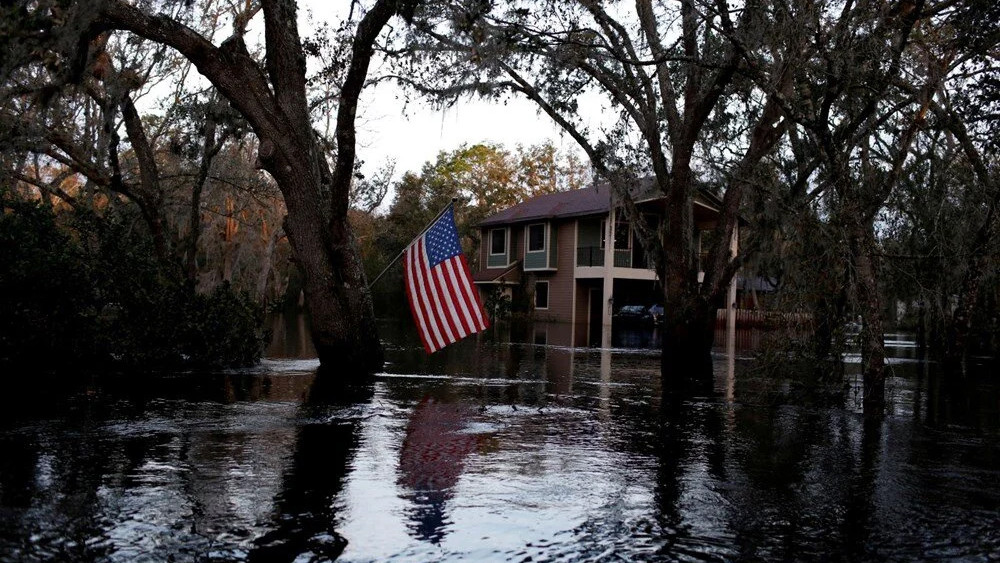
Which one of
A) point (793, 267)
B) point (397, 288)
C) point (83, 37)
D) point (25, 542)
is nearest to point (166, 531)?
point (25, 542)

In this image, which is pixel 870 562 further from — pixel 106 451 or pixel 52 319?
pixel 52 319

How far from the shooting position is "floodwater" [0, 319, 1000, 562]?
539 cm

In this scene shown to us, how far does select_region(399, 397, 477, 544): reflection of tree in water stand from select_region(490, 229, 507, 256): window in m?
37.7

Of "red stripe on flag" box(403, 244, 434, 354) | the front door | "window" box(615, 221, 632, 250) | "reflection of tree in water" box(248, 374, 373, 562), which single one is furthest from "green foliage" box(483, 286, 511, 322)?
"reflection of tree in water" box(248, 374, 373, 562)

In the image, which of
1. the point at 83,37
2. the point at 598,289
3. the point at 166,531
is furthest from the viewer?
the point at 598,289

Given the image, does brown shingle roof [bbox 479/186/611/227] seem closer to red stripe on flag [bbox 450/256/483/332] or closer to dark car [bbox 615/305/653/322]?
dark car [bbox 615/305/653/322]

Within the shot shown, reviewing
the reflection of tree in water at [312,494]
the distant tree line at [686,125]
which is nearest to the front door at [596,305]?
the distant tree line at [686,125]

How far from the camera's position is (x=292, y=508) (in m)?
6.11

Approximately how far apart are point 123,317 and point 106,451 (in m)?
8.27

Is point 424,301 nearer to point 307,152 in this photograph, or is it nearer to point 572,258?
point 307,152

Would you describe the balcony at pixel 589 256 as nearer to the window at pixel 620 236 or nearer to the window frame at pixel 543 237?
the window at pixel 620 236

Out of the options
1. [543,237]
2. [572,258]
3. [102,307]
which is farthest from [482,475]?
[543,237]

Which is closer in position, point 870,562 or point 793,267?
point 870,562

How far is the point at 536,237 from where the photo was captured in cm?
4700
